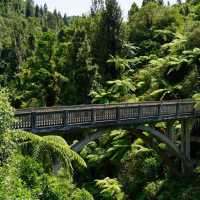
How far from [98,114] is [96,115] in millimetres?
150

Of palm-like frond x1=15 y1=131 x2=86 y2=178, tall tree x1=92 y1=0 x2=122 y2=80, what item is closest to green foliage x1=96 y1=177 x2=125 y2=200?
palm-like frond x1=15 y1=131 x2=86 y2=178

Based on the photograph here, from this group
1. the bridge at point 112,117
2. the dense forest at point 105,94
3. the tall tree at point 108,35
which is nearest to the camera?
the dense forest at point 105,94

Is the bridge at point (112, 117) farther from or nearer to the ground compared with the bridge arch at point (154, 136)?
farther from the ground

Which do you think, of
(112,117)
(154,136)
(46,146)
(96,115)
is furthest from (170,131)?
(46,146)

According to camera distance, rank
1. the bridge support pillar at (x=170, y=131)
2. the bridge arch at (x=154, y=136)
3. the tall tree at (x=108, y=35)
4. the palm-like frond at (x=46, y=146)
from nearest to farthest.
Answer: the palm-like frond at (x=46, y=146) < the bridge arch at (x=154, y=136) < the bridge support pillar at (x=170, y=131) < the tall tree at (x=108, y=35)

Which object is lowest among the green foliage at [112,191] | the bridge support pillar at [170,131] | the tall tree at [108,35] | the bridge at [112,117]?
the green foliage at [112,191]

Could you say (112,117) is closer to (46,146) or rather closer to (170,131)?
(170,131)

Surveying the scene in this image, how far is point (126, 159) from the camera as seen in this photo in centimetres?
2725

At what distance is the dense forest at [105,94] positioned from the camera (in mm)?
11203

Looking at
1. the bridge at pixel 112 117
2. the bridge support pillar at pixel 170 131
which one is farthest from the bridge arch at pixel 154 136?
the bridge support pillar at pixel 170 131

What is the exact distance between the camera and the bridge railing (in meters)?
15.2

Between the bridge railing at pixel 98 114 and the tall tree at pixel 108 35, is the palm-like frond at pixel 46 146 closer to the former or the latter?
the bridge railing at pixel 98 114

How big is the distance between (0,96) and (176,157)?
51.9 feet

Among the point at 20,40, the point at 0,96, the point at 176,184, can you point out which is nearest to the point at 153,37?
the point at 176,184
